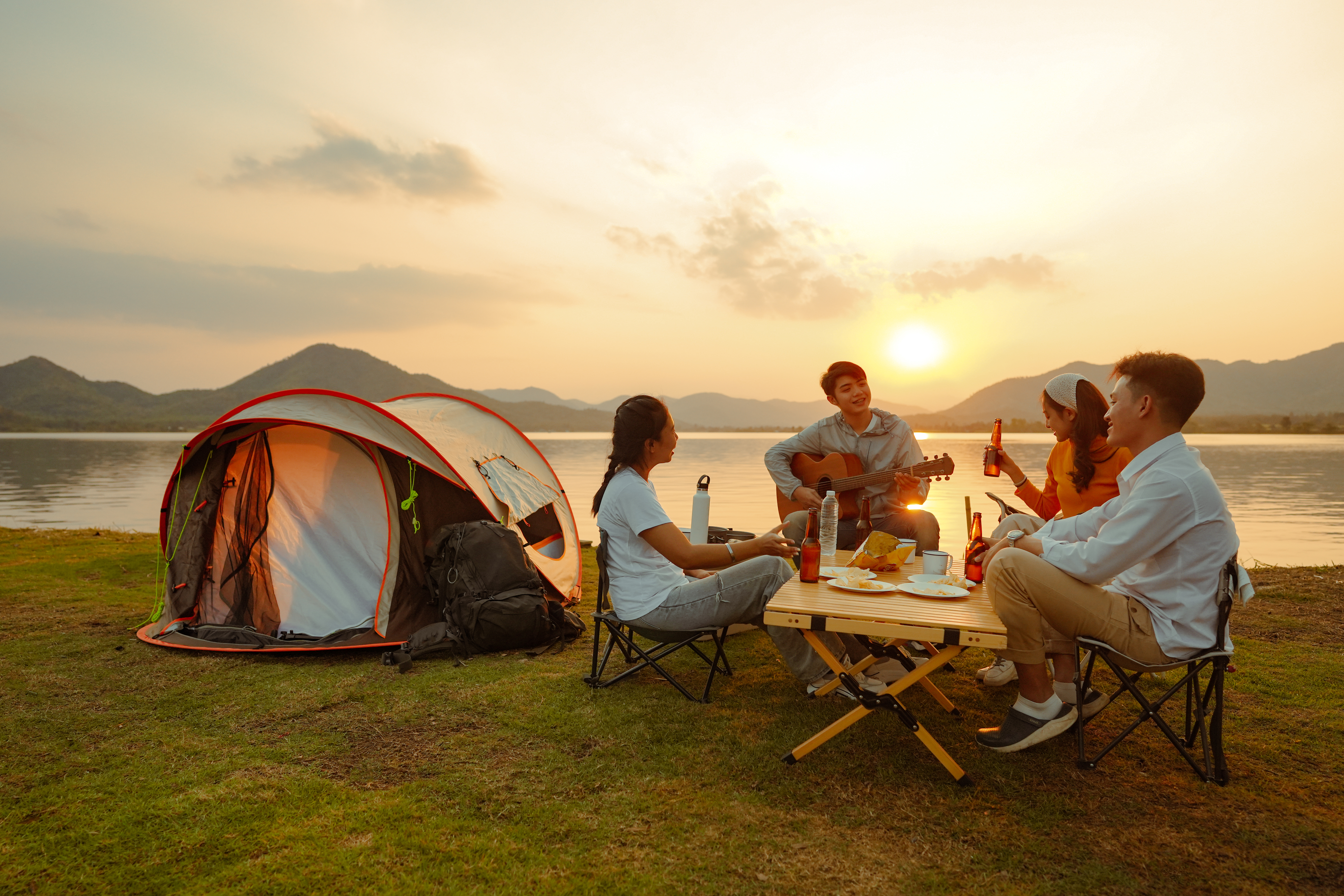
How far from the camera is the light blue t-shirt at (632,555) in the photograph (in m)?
3.81

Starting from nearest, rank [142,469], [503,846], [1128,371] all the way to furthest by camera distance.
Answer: [503,846], [1128,371], [142,469]

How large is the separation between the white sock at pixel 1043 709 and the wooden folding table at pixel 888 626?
0.45 meters

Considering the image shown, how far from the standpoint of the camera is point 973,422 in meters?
130

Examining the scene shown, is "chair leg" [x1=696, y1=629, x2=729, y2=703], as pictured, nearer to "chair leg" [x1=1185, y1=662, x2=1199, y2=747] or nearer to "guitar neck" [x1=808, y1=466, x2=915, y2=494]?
"guitar neck" [x1=808, y1=466, x2=915, y2=494]

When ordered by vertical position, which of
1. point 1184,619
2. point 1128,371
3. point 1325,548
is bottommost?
point 1325,548

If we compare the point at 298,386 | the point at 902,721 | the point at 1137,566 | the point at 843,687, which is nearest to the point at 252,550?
the point at 843,687

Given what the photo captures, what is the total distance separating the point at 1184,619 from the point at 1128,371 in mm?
1080

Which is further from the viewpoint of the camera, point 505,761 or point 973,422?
point 973,422

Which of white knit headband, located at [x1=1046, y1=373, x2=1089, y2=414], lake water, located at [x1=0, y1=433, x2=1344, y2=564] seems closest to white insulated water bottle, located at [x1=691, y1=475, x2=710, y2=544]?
white knit headband, located at [x1=1046, y1=373, x2=1089, y2=414]

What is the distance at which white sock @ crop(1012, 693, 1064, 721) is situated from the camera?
3.27 meters

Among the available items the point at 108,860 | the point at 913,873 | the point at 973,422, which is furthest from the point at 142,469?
the point at 973,422

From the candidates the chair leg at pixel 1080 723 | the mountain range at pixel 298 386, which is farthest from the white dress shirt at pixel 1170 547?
the mountain range at pixel 298 386

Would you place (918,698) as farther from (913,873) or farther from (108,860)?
(108,860)

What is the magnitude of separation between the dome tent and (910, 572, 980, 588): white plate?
10.4ft
